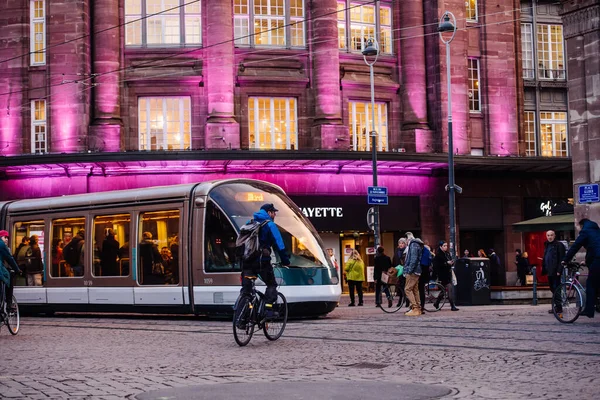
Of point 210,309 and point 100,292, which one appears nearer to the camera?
point 210,309

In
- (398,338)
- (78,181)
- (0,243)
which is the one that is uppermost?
(78,181)

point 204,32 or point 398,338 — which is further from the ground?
point 204,32

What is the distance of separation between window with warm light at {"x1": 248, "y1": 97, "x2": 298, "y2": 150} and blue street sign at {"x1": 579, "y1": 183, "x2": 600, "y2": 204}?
17.6m

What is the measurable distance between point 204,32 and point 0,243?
2259 cm

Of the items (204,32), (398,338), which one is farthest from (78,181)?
(398,338)

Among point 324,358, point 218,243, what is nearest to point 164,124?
point 218,243

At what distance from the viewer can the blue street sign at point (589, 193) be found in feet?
73.2

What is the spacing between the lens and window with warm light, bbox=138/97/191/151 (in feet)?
126

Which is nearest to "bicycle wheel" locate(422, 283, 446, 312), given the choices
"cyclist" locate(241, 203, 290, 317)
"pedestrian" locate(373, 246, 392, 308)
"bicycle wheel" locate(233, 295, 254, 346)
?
"pedestrian" locate(373, 246, 392, 308)

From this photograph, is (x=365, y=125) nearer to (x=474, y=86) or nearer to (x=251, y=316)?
(x=474, y=86)

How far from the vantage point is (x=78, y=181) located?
1502 inches

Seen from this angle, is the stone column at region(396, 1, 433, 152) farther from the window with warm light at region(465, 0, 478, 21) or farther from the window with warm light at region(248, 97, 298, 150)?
the window with warm light at region(248, 97, 298, 150)

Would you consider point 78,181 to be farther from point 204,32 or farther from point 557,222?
point 557,222

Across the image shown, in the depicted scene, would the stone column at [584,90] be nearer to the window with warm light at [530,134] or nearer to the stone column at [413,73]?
the stone column at [413,73]
